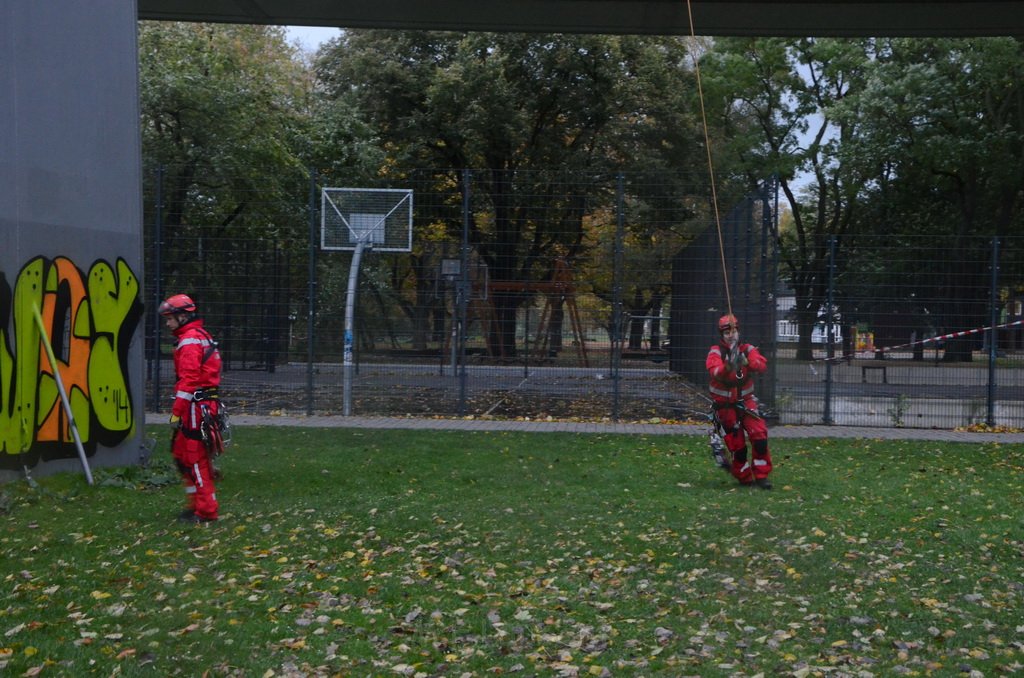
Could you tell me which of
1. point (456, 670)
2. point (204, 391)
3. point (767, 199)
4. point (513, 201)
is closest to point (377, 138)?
point (513, 201)

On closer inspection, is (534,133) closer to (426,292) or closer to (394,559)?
(426,292)

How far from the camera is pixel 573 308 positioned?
59.3 feet

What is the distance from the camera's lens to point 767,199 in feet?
52.2

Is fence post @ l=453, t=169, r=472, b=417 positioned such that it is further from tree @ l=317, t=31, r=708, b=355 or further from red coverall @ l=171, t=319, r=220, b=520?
tree @ l=317, t=31, r=708, b=355

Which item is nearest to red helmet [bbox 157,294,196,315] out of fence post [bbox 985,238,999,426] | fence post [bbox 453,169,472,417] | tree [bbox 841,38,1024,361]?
fence post [bbox 453,169,472,417]

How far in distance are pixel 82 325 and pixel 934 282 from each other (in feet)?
40.1

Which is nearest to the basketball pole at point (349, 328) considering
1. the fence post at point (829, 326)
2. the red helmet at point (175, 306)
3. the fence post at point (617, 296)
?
the fence post at point (617, 296)

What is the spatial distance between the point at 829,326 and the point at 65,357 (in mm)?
11309

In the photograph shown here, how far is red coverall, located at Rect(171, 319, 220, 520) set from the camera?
29.8 ft

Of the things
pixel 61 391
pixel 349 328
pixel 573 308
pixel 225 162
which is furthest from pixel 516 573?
pixel 225 162

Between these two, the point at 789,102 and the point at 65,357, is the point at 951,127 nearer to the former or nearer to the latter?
the point at 789,102

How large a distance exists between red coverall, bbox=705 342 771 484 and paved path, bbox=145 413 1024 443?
4657 mm

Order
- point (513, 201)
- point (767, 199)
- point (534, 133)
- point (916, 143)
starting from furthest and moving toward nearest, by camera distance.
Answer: point (534, 133) < point (916, 143) < point (513, 201) < point (767, 199)

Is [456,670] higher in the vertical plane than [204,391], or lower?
lower
